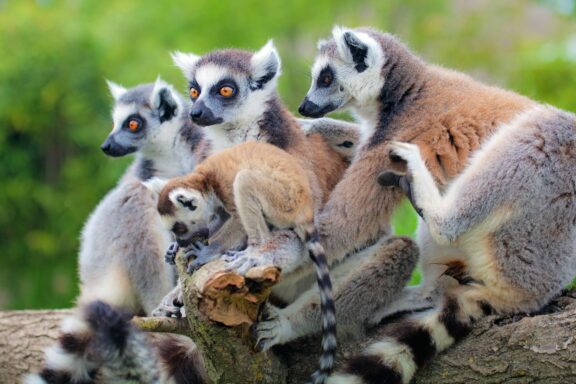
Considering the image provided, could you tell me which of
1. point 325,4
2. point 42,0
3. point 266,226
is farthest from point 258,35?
point 266,226

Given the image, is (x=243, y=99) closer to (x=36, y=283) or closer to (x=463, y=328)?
(x=463, y=328)

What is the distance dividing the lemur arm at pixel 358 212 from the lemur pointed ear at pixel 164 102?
2125 millimetres

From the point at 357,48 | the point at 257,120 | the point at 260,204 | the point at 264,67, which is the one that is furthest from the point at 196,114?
the point at 357,48

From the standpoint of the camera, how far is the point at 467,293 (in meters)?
4.57

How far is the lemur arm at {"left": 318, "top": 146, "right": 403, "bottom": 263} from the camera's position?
4723 millimetres

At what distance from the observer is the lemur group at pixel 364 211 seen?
4445mm

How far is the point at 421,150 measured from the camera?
477 cm

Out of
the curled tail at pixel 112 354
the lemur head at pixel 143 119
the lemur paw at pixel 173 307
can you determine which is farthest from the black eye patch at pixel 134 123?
the curled tail at pixel 112 354

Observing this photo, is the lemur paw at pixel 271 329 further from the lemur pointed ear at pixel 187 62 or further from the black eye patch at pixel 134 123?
the black eye patch at pixel 134 123

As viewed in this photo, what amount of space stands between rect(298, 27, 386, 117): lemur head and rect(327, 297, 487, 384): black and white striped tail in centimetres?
142

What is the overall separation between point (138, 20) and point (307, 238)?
9847 mm

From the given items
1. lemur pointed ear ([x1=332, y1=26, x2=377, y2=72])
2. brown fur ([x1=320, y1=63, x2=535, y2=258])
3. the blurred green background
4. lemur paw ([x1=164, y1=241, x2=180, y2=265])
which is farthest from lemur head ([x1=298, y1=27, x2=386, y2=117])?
the blurred green background

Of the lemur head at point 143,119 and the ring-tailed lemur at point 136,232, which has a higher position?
the lemur head at point 143,119

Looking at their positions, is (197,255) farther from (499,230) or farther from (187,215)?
(499,230)
